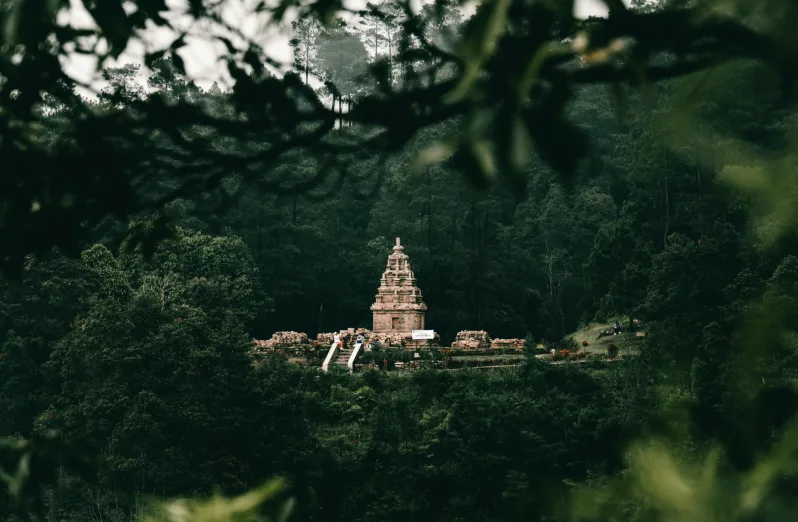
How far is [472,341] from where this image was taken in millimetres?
37594

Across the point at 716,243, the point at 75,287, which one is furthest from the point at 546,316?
the point at 75,287

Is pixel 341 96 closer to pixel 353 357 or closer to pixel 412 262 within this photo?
pixel 353 357

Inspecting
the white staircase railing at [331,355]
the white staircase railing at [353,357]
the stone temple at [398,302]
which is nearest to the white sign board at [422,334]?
Result: the white staircase railing at [353,357]

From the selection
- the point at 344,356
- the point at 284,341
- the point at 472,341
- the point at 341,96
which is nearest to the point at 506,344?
the point at 472,341

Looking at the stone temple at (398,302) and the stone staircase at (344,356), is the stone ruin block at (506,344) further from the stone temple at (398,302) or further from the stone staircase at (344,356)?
the stone staircase at (344,356)

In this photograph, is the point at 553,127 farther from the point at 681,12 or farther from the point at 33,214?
the point at 33,214

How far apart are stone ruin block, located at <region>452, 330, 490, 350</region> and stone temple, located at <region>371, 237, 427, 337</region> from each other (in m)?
3.62

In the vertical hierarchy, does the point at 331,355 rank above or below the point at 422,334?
below

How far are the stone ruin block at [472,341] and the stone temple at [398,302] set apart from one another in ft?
11.9

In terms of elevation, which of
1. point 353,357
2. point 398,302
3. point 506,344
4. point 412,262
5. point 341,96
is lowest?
point 341,96

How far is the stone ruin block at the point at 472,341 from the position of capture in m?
37.1

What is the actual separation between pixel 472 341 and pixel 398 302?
5354 millimetres

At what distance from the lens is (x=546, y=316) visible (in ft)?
148

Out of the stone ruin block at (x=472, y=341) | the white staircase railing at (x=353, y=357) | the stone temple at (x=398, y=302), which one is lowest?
the white staircase railing at (x=353, y=357)
